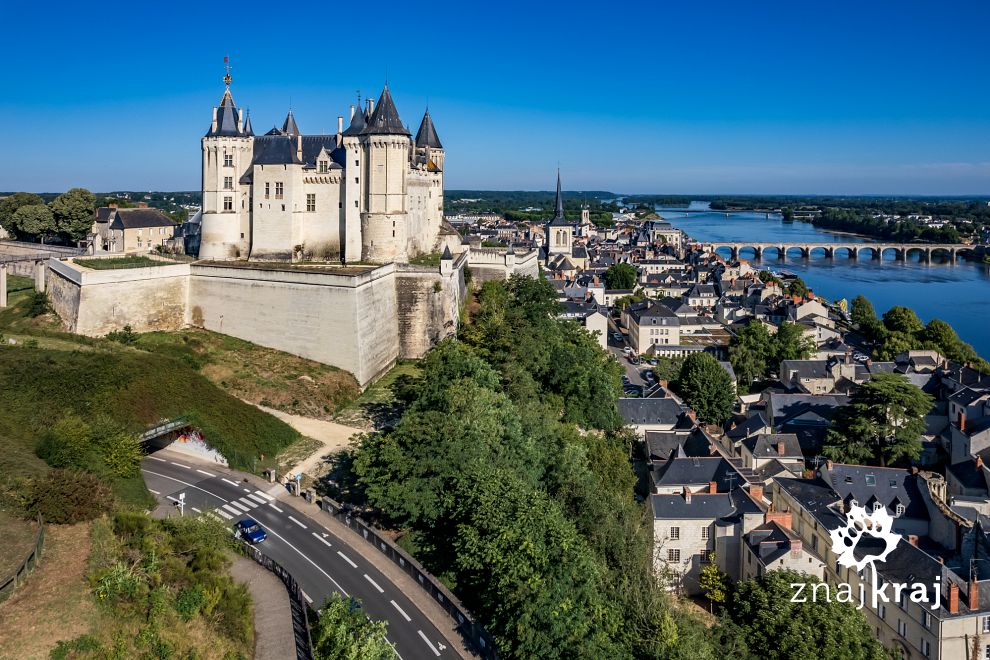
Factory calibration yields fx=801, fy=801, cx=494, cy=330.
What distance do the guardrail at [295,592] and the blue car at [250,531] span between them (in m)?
0.31

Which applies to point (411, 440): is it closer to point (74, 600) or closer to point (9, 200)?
point (74, 600)

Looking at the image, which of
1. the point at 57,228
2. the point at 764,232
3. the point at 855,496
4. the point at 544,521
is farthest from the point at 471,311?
the point at 764,232

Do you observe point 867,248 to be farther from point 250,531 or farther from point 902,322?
point 250,531

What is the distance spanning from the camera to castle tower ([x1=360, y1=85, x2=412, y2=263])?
27109 mm

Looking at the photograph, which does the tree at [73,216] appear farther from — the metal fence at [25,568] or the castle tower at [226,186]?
the metal fence at [25,568]

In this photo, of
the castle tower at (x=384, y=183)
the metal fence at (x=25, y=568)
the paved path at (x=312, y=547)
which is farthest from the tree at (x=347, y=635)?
the castle tower at (x=384, y=183)

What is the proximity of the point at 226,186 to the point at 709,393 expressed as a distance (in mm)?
19050

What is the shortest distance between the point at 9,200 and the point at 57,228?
453cm

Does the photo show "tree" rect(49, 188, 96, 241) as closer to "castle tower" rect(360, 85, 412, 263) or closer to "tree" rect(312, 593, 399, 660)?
"castle tower" rect(360, 85, 412, 263)

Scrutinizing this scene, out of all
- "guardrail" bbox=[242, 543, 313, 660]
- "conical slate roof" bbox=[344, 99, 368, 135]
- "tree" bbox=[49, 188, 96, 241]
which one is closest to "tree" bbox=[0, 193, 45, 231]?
"tree" bbox=[49, 188, 96, 241]

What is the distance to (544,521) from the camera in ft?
45.0

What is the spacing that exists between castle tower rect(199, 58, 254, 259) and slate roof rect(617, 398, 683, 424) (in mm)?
14499

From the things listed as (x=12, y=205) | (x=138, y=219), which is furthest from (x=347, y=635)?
(x=12, y=205)

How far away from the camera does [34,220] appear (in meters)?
43.8
